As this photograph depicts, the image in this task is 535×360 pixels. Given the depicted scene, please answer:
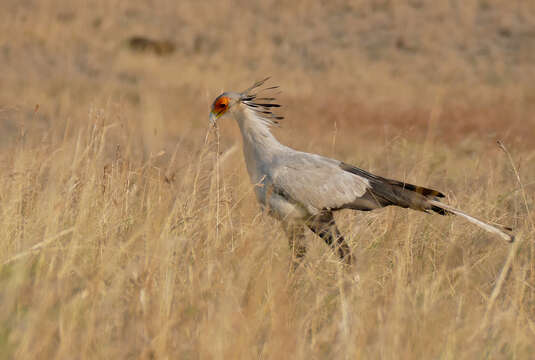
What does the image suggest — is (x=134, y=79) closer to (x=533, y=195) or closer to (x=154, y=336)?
(x=533, y=195)

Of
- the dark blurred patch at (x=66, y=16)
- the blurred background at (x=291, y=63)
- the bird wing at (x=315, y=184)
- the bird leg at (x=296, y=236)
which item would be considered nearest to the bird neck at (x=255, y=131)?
the bird wing at (x=315, y=184)

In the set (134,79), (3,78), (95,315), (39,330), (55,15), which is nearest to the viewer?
(39,330)

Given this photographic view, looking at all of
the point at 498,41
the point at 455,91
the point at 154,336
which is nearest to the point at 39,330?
the point at 154,336

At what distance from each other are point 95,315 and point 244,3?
79.9ft

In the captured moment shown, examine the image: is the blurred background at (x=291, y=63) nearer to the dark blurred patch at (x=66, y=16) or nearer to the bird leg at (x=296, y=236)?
the dark blurred patch at (x=66, y=16)

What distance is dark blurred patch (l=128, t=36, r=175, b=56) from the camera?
19333 mm

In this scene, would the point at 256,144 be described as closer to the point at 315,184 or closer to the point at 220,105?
the point at 220,105

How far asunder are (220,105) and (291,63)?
54.0ft

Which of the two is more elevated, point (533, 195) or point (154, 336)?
point (154, 336)

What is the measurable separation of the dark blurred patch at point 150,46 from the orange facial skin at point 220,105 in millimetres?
15144

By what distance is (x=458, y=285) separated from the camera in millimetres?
3371

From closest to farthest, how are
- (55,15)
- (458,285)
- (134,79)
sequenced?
(458,285) → (134,79) → (55,15)

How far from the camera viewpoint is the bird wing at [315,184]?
4.13 metres

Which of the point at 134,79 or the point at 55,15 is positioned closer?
the point at 134,79
